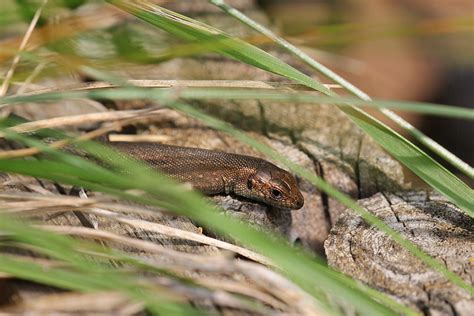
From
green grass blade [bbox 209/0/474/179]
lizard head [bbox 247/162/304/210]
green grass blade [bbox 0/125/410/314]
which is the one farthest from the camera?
lizard head [bbox 247/162/304/210]

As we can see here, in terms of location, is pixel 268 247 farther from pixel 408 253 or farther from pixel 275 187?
pixel 275 187

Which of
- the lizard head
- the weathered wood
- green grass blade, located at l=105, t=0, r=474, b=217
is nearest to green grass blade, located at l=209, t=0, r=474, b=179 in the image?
green grass blade, located at l=105, t=0, r=474, b=217

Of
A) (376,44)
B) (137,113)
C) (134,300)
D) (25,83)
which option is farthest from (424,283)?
(376,44)

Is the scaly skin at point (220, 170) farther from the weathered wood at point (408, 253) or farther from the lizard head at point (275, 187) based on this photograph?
the weathered wood at point (408, 253)

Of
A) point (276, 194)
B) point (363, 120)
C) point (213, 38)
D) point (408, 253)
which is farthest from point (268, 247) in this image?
point (276, 194)

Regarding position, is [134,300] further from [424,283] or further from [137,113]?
[137,113]

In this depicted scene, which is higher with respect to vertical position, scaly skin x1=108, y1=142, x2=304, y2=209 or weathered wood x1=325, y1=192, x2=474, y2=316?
weathered wood x1=325, y1=192, x2=474, y2=316

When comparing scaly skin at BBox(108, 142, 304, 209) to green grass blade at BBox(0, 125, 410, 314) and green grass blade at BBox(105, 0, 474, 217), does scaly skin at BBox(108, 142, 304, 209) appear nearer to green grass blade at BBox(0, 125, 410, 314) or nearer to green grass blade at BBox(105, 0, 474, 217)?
green grass blade at BBox(105, 0, 474, 217)
